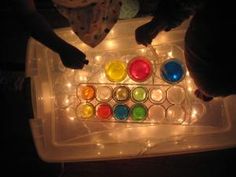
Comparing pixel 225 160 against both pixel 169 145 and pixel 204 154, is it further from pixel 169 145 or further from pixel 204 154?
pixel 169 145

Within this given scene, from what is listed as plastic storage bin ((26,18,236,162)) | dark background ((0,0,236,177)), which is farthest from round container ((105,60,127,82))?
dark background ((0,0,236,177))

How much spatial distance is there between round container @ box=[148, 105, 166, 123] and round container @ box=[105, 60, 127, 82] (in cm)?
15

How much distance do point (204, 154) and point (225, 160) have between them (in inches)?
3.4

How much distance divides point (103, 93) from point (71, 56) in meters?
0.18

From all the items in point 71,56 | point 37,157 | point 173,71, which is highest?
point 71,56

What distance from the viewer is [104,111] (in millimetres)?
1194

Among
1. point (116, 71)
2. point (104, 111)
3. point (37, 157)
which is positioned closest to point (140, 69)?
point (116, 71)

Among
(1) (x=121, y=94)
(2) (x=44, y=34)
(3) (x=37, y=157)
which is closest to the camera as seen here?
(2) (x=44, y=34)

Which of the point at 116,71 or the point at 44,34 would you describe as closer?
the point at 44,34

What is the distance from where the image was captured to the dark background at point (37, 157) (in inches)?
56.9

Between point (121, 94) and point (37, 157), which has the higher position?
point (121, 94)

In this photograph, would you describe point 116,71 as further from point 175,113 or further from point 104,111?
point 175,113

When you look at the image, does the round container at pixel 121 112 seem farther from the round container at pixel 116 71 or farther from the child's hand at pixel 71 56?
the child's hand at pixel 71 56

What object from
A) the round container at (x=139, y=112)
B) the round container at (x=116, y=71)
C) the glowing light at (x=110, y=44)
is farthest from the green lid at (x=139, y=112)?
the glowing light at (x=110, y=44)
